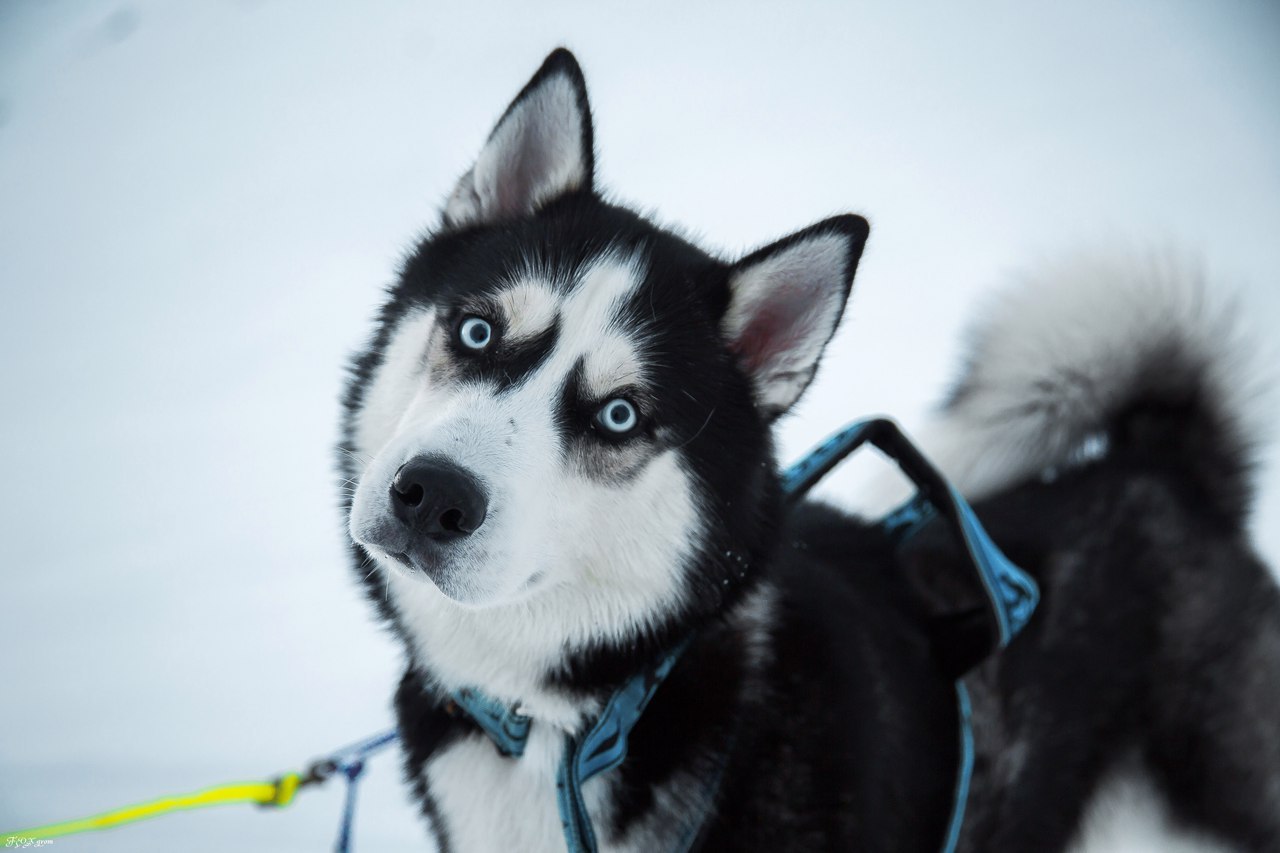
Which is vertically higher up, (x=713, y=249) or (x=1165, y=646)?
(x=713, y=249)

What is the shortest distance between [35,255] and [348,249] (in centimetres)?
152

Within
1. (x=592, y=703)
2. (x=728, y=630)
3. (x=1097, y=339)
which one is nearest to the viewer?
(x=592, y=703)

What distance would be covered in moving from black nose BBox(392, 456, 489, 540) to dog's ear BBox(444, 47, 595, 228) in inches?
27.6

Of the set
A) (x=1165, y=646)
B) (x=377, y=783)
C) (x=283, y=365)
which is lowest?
(x=377, y=783)

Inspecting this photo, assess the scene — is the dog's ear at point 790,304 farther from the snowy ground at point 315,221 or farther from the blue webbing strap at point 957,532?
the snowy ground at point 315,221

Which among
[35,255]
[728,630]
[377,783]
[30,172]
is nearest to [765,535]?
[728,630]

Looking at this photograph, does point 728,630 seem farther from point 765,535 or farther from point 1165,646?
point 1165,646

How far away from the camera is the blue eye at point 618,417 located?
4.37 feet

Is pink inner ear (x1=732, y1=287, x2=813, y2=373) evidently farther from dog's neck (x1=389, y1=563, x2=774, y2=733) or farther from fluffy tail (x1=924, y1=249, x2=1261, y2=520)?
fluffy tail (x1=924, y1=249, x2=1261, y2=520)

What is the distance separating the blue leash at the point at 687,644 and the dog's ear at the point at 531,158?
769mm

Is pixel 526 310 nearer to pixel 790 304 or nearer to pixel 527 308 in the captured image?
pixel 527 308

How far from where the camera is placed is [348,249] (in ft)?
15.2

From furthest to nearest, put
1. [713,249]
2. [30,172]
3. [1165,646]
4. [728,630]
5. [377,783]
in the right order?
[30,172], [377,783], [1165,646], [713,249], [728,630]

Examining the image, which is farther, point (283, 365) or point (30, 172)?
point (30, 172)
